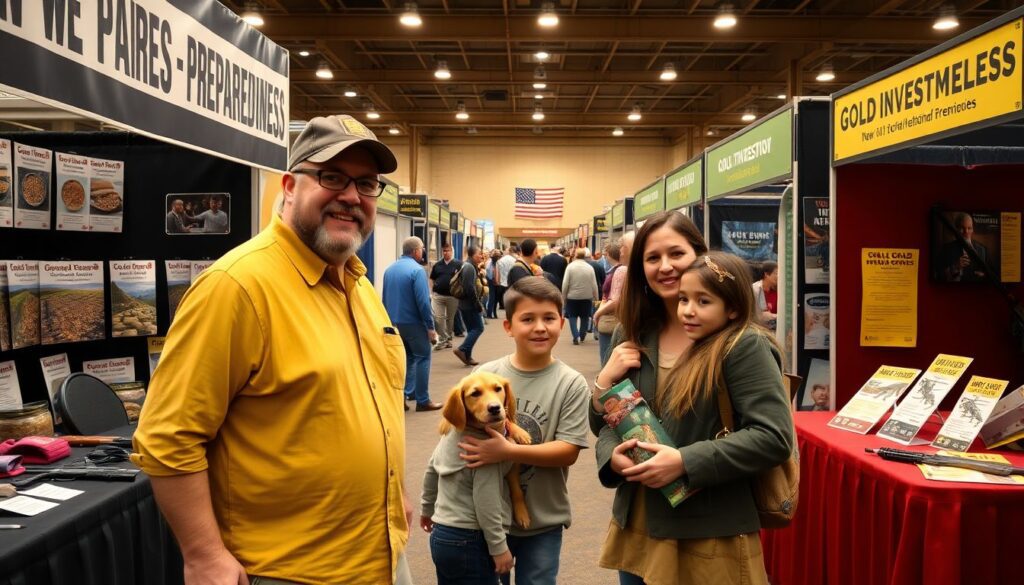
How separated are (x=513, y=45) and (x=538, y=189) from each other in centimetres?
1137

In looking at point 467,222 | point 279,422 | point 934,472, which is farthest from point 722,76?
point 279,422

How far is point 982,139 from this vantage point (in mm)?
4137

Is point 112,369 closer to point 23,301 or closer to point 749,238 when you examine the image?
point 23,301

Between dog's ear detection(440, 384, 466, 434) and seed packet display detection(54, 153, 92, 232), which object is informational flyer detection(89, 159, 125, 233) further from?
dog's ear detection(440, 384, 466, 434)

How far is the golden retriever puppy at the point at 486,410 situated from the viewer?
1.85 m

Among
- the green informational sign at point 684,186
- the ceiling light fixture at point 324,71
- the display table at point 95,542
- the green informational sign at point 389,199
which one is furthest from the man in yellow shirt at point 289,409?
the ceiling light fixture at point 324,71

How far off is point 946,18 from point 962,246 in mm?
11775

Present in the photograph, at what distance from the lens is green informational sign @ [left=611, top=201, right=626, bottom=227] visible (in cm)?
1151

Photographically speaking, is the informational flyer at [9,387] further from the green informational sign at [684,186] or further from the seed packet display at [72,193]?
the green informational sign at [684,186]

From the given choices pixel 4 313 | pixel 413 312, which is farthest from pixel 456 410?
pixel 413 312

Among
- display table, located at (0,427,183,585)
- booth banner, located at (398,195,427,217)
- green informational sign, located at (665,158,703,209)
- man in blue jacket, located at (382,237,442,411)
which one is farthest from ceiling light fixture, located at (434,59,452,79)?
display table, located at (0,427,183,585)

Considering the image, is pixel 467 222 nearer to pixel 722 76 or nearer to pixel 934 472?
pixel 722 76

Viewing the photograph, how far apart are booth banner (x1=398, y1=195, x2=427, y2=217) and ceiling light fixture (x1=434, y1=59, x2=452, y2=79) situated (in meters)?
5.65

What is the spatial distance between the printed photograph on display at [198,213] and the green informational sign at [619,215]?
8.11 meters
